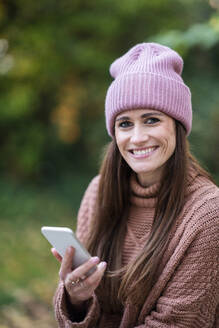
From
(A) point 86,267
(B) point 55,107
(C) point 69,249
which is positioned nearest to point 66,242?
(C) point 69,249

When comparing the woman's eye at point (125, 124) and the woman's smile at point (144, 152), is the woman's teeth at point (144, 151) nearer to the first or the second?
the woman's smile at point (144, 152)

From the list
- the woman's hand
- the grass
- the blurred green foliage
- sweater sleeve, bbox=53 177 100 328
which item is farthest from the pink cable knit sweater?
the blurred green foliage

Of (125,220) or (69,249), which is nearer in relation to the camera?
(69,249)

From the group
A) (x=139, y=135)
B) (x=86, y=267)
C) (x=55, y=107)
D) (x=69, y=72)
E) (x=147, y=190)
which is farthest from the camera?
(x=55, y=107)

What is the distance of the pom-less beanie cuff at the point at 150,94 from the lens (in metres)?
2.24

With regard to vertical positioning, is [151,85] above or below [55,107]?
below

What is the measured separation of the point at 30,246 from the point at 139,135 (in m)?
4.26

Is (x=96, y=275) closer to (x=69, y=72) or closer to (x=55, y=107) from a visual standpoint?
(x=69, y=72)

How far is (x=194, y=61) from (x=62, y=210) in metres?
3.07

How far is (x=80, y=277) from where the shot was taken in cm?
215

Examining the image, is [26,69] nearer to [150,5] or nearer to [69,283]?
[150,5]

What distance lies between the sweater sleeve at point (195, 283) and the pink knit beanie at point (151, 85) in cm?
52

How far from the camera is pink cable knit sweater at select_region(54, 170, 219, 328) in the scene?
2.12 meters

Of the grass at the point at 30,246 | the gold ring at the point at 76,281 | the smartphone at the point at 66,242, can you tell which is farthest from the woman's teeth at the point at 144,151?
the grass at the point at 30,246
